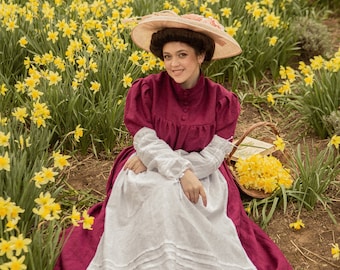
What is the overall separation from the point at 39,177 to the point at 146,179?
0.47 meters

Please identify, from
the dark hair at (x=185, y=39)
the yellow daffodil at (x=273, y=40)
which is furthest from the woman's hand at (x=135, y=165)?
the yellow daffodil at (x=273, y=40)

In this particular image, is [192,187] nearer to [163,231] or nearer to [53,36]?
[163,231]

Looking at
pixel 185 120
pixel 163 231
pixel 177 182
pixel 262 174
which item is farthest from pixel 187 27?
pixel 262 174

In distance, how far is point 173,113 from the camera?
2.70m

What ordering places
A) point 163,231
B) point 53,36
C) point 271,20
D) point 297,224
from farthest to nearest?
1. point 271,20
2. point 53,36
3. point 297,224
4. point 163,231

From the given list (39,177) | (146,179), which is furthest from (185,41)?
(39,177)

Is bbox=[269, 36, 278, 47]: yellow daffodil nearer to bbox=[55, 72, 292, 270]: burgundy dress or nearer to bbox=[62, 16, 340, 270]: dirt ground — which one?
bbox=[62, 16, 340, 270]: dirt ground

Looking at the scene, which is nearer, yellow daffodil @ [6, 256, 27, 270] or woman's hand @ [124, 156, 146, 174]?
yellow daffodil @ [6, 256, 27, 270]

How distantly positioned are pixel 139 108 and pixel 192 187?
48 cm

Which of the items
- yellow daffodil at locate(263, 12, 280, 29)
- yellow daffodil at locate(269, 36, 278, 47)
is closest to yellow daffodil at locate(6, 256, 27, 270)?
yellow daffodil at locate(269, 36, 278, 47)

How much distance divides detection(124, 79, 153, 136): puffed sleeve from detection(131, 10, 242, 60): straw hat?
0.23m

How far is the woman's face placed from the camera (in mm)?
2594

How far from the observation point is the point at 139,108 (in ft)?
9.00

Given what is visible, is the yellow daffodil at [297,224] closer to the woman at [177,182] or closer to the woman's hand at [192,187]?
the woman at [177,182]
